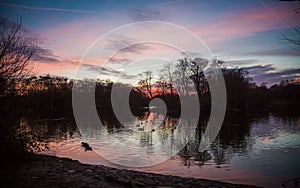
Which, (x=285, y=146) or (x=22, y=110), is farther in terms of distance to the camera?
(x=285, y=146)

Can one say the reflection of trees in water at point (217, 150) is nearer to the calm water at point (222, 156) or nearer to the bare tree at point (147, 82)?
the calm water at point (222, 156)

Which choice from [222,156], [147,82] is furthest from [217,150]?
[147,82]

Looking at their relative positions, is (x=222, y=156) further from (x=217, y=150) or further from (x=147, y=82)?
(x=147, y=82)

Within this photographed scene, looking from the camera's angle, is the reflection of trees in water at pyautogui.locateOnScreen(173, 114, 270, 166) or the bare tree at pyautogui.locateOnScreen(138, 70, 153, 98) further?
the bare tree at pyautogui.locateOnScreen(138, 70, 153, 98)

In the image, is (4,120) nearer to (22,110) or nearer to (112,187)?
(22,110)

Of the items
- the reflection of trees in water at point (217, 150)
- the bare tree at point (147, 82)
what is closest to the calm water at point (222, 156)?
the reflection of trees in water at point (217, 150)

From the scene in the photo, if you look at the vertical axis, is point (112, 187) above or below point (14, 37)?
below

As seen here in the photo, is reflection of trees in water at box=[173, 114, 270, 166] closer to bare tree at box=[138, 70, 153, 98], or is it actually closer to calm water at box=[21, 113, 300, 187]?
calm water at box=[21, 113, 300, 187]

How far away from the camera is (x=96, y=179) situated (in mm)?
9812

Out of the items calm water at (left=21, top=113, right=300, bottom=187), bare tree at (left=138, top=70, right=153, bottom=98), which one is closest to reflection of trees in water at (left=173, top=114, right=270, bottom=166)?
calm water at (left=21, top=113, right=300, bottom=187)

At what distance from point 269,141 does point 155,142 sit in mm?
10159

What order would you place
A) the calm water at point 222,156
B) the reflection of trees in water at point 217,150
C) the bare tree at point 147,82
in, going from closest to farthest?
the calm water at point 222,156 < the reflection of trees in water at point 217,150 < the bare tree at point 147,82

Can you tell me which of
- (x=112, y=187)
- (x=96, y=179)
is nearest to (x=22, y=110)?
(x=96, y=179)

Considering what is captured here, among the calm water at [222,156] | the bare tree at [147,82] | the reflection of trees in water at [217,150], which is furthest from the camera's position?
the bare tree at [147,82]
